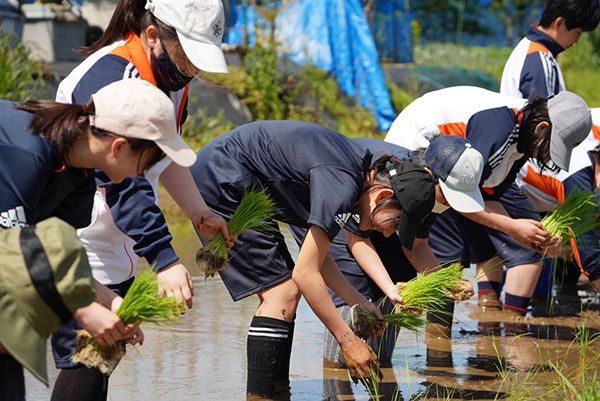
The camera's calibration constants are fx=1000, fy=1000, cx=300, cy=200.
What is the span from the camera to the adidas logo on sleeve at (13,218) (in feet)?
9.15

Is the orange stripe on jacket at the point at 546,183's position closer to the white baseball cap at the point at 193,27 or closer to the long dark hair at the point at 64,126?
the white baseball cap at the point at 193,27

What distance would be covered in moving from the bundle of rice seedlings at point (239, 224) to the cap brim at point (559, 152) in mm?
1610

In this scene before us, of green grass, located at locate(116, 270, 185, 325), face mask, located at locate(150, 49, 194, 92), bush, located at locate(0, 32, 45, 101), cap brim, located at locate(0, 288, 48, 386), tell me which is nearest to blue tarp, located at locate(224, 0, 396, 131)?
bush, located at locate(0, 32, 45, 101)

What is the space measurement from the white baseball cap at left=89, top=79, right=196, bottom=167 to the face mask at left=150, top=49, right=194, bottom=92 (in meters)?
0.69

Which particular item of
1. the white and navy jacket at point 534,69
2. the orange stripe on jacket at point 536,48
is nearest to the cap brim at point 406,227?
the white and navy jacket at point 534,69

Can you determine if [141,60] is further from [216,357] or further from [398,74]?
[398,74]

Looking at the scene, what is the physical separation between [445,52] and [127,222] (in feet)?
62.7

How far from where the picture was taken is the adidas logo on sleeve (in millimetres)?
2789

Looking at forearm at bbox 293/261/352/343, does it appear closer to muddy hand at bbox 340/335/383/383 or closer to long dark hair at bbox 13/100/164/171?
muddy hand at bbox 340/335/383/383

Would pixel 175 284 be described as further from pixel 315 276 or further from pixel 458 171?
pixel 458 171

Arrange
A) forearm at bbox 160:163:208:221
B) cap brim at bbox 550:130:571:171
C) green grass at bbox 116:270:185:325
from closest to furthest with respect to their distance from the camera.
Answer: green grass at bbox 116:270:185:325, forearm at bbox 160:163:208:221, cap brim at bbox 550:130:571:171

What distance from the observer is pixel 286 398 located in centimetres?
458

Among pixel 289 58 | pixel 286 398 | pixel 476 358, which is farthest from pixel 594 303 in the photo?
pixel 289 58

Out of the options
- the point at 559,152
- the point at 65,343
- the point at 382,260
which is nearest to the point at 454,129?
the point at 559,152
